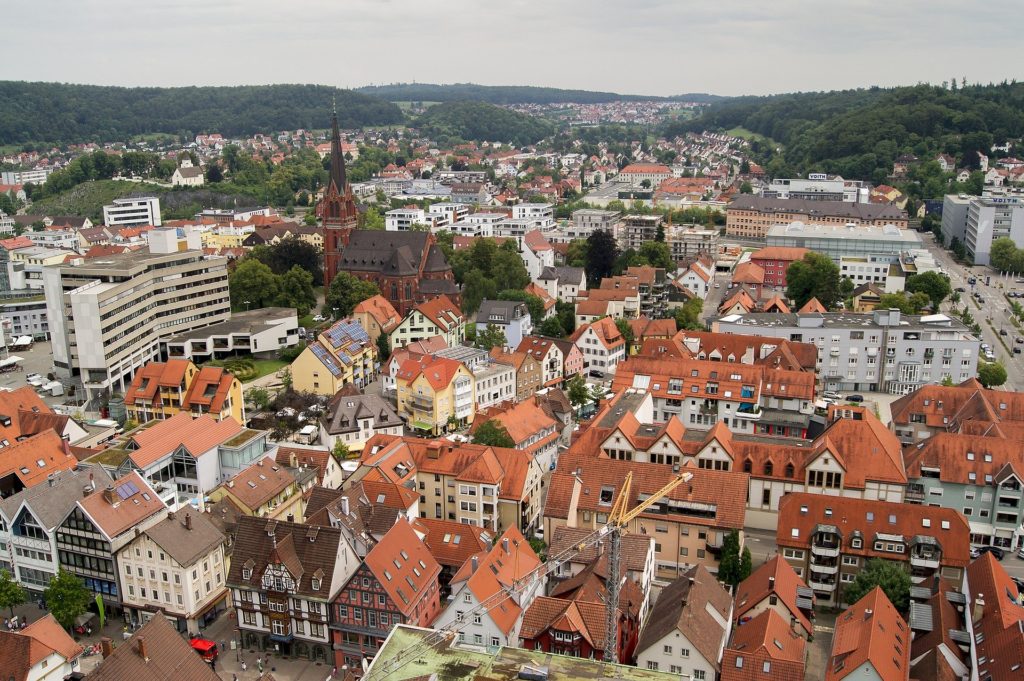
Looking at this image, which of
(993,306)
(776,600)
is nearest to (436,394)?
(776,600)

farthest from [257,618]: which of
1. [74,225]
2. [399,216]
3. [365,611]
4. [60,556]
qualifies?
[74,225]

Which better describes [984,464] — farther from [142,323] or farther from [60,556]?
[142,323]

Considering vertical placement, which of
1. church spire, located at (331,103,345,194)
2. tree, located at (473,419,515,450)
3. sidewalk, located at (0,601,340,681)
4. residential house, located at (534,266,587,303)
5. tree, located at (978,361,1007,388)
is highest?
church spire, located at (331,103,345,194)

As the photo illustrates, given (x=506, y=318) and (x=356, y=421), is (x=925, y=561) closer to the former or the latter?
(x=356, y=421)

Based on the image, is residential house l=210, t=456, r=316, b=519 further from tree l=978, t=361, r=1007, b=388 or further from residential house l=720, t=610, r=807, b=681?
tree l=978, t=361, r=1007, b=388

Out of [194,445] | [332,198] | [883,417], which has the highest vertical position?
[332,198]

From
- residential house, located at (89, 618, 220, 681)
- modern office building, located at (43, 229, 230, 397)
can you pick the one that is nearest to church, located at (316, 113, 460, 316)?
modern office building, located at (43, 229, 230, 397)
